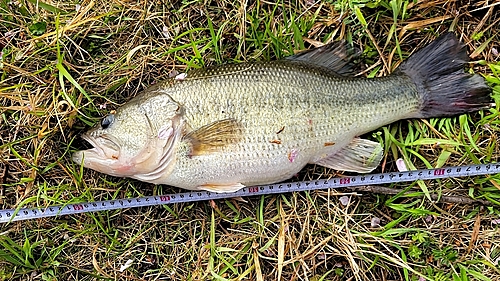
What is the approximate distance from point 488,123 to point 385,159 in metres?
0.71

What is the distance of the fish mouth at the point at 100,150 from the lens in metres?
2.98

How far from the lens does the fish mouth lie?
117 inches

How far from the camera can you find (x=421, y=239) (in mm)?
3086

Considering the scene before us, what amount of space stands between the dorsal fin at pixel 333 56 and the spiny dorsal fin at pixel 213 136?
67 centimetres

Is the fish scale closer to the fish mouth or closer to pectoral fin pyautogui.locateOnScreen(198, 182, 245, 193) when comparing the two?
pectoral fin pyautogui.locateOnScreen(198, 182, 245, 193)

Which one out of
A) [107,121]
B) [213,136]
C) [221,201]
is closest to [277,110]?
[213,136]

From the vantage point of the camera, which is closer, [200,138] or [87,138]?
[200,138]

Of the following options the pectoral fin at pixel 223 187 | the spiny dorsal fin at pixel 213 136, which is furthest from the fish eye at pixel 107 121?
the pectoral fin at pixel 223 187

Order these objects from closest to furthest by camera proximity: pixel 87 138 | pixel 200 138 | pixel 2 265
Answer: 1. pixel 200 138
2. pixel 87 138
3. pixel 2 265

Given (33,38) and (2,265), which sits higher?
(33,38)

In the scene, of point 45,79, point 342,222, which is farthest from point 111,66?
point 342,222

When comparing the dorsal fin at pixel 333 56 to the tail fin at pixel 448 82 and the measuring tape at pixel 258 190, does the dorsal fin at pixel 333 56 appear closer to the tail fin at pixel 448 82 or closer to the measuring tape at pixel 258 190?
the tail fin at pixel 448 82

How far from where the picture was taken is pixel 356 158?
10.3ft

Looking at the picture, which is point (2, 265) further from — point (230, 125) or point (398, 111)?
point (398, 111)
